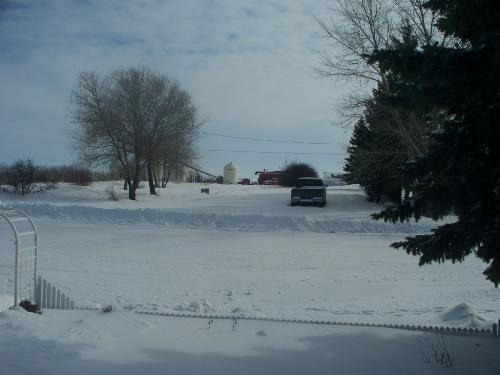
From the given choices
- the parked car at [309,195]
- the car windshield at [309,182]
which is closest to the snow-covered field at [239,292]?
the parked car at [309,195]

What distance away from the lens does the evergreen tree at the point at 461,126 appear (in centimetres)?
425

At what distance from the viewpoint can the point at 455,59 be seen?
13.9 ft

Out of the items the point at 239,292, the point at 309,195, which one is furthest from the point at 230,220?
the point at 239,292

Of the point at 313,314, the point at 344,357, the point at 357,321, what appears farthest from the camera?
the point at 313,314

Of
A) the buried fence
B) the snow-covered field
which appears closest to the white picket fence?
the snow-covered field

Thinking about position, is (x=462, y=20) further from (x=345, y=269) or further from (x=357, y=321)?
(x=345, y=269)

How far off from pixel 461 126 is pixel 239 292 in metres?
5.38

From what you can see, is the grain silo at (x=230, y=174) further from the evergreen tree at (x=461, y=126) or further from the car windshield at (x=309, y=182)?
the evergreen tree at (x=461, y=126)

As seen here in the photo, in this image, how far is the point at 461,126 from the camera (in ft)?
15.7

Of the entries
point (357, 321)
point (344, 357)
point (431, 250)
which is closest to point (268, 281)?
point (357, 321)

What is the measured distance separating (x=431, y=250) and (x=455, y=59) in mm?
1849

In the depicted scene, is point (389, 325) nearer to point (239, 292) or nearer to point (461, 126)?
point (461, 126)

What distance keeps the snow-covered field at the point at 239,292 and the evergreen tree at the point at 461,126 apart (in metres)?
1.49

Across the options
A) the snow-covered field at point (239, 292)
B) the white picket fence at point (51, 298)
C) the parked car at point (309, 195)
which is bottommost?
the snow-covered field at point (239, 292)
